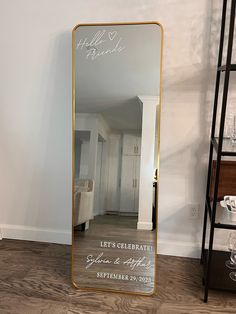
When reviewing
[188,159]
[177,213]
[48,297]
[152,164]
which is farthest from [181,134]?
[48,297]

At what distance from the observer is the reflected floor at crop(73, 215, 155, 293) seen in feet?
6.07

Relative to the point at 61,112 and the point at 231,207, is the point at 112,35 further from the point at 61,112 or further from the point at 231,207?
the point at 231,207

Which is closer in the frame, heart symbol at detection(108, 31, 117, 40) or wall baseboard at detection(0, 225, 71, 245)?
heart symbol at detection(108, 31, 117, 40)

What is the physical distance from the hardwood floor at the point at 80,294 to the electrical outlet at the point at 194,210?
34 centimetres

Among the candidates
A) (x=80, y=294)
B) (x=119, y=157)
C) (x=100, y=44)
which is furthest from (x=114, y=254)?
(x=100, y=44)

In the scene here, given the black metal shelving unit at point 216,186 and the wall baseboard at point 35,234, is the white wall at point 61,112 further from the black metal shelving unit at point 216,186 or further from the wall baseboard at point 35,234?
the black metal shelving unit at point 216,186

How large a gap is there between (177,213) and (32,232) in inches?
48.8

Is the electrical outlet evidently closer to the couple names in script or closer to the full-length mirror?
the full-length mirror

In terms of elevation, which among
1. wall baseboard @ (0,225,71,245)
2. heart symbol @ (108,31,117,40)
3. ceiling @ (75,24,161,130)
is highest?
heart symbol @ (108,31,117,40)

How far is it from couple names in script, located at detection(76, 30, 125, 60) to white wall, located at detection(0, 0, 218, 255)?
326mm

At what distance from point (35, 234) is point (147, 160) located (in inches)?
50.2

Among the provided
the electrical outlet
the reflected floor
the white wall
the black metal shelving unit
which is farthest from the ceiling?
the electrical outlet

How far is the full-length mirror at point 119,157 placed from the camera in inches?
72.9

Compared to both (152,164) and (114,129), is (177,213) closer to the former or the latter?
(152,164)
